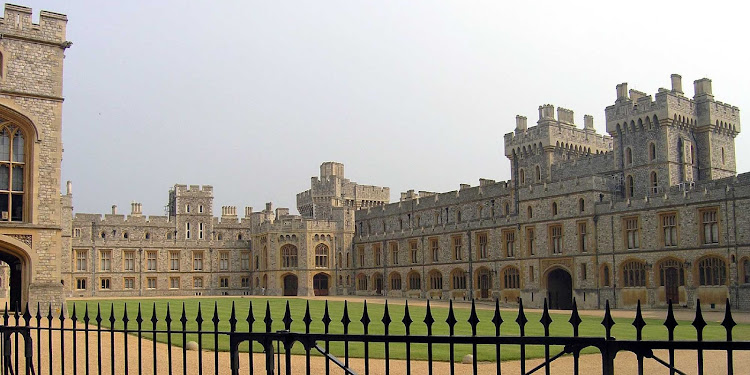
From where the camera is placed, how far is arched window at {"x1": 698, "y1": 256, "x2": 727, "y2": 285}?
31641 millimetres

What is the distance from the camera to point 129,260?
59.1 m

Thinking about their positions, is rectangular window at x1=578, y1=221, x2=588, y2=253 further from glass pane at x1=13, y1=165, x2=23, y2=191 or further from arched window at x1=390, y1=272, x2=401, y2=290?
glass pane at x1=13, y1=165, x2=23, y2=191

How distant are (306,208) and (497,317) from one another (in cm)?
6374

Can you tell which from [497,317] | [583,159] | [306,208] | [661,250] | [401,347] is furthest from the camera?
[306,208]

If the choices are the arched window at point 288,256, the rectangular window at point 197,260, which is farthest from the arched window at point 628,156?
the rectangular window at point 197,260

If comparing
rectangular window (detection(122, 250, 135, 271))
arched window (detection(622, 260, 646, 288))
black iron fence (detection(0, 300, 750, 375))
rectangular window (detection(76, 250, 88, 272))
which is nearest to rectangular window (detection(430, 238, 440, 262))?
arched window (detection(622, 260, 646, 288))

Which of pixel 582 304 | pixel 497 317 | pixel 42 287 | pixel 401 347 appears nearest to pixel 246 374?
pixel 401 347

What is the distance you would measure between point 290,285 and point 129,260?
1338 centimetres

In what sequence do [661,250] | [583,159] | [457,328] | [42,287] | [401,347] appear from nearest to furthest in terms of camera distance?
[401,347]
[457,328]
[42,287]
[661,250]
[583,159]

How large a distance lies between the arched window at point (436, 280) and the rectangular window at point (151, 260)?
959 inches

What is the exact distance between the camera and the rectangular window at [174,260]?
2403 inches

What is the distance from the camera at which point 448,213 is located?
5262 centimetres

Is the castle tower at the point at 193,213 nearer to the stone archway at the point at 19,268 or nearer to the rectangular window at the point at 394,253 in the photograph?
the rectangular window at the point at 394,253

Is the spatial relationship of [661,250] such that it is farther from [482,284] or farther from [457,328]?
[457,328]
